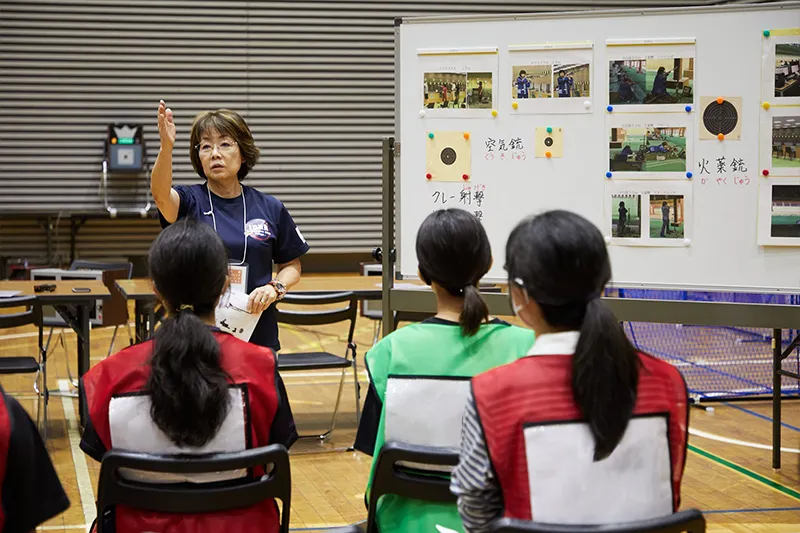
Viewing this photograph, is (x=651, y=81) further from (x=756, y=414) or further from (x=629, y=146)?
(x=756, y=414)

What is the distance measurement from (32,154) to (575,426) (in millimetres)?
10374

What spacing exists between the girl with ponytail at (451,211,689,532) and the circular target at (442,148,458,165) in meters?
2.24

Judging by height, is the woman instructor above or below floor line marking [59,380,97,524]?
above

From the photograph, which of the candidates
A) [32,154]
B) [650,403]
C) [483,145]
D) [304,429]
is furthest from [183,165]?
[650,403]

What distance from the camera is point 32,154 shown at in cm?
1052

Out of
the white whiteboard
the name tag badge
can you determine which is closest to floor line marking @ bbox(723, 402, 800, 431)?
the white whiteboard

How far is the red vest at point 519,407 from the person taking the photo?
1.40m

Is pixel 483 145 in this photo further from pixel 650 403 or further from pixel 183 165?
pixel 183 165

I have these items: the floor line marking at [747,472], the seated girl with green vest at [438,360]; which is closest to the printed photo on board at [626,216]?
the floor line marking at [747,472]

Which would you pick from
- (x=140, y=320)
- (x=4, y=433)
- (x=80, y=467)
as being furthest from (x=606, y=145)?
(x=140, y=320)

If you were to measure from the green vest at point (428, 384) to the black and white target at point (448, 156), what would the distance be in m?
1.76

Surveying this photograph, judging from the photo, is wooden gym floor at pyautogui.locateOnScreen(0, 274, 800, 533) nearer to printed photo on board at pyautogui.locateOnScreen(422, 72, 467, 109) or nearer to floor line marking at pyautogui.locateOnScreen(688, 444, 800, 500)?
floor line marking at pyautogui.locateOnScreen(688, 444, 800, 500)

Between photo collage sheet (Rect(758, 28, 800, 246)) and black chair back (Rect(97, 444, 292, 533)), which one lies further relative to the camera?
photo collage sheet (Rect(758, 28, 800, 246))

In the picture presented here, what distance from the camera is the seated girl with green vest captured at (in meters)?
1.95
